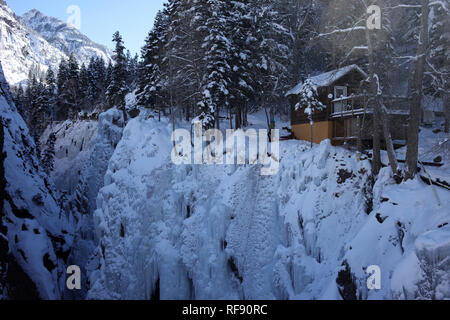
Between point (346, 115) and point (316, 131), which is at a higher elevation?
point (346, 115)

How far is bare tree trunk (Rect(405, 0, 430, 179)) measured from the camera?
8.66m

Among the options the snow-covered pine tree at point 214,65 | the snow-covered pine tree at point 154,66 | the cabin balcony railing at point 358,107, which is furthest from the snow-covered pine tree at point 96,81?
the cabin balcony railing at point 358,107

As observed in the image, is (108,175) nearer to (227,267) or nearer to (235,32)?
(227,267)

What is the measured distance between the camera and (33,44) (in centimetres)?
5750

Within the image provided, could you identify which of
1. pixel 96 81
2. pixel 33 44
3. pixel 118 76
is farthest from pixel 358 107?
pixel 33 44

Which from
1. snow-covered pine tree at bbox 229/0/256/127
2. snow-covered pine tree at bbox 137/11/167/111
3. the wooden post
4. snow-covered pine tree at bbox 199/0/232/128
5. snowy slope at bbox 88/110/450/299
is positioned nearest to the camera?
snowy slope at bbox 88/110/450/299

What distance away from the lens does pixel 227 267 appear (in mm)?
12453

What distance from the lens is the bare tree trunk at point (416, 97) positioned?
8.66 metres

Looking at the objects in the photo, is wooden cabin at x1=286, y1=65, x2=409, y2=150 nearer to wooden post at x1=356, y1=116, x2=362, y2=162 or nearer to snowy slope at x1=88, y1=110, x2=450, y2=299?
wooden post at x1=356, y1=116, x2=362, y2=162

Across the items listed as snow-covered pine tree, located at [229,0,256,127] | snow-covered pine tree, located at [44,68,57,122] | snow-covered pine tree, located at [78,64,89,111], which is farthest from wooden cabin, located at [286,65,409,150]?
snow-covered pine tree, located at [44,68,57,122]

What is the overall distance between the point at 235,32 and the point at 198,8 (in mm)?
3094

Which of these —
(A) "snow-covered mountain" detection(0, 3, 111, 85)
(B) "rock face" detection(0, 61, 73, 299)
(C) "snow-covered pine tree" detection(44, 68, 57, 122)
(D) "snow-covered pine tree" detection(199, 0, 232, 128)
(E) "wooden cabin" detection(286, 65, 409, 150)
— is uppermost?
(A) "snow-covered mountain" detection(0, 3, 111, 85)

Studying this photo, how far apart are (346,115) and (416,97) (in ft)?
16.7

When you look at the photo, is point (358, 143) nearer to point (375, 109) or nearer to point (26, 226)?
point (375, 109)
